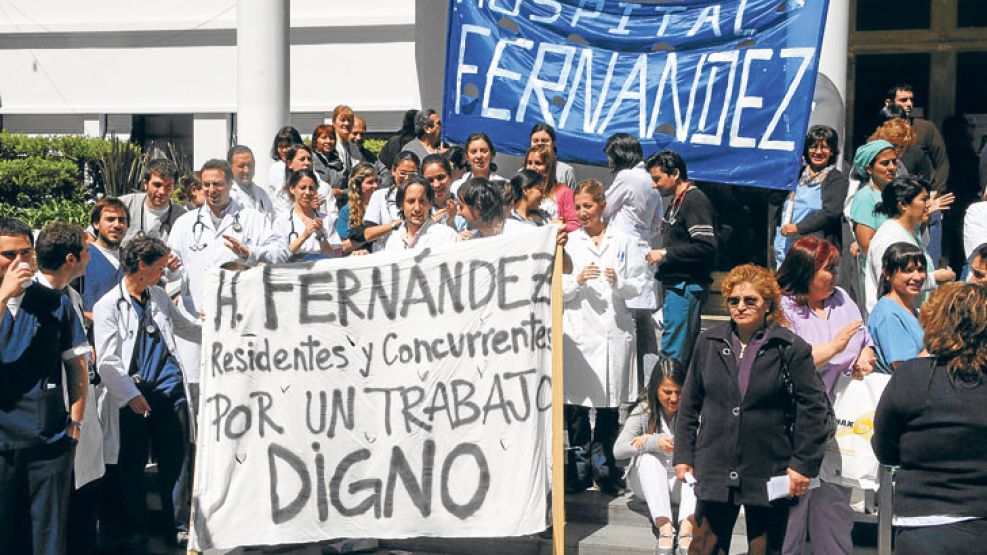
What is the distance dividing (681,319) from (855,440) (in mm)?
2267

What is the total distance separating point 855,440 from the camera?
7098 millimetres

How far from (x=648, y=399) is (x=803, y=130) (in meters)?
2.80

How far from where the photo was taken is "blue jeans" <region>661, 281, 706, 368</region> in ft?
30.2

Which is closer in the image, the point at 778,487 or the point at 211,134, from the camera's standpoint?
the point at 778,487

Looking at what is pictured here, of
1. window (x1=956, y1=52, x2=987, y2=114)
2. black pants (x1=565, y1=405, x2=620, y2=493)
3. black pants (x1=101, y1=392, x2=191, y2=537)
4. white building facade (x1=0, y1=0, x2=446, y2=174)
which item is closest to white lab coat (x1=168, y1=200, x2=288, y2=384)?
black pants (x1=101, y1=392, x2=191, y2=537)

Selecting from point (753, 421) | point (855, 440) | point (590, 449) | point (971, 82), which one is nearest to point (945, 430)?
point (753, 421)

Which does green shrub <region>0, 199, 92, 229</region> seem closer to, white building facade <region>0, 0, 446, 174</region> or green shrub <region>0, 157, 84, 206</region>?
green shrub <region>0, 157, 84, 206</region>

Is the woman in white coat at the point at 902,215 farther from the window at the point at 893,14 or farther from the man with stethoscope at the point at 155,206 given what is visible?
the window at the point at 893,14

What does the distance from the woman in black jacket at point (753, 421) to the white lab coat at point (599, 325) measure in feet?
7.02

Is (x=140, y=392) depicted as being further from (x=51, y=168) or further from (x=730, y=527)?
(x=51, y=168)

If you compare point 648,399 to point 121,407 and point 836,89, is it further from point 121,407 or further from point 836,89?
point 836,89

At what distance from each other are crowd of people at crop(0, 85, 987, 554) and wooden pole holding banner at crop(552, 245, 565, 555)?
0.35m

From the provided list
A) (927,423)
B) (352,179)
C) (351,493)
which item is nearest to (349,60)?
(352,179)

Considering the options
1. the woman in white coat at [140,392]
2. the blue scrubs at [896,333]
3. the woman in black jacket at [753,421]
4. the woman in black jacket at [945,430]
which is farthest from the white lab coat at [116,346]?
the woman in black jacket at [945,430]
